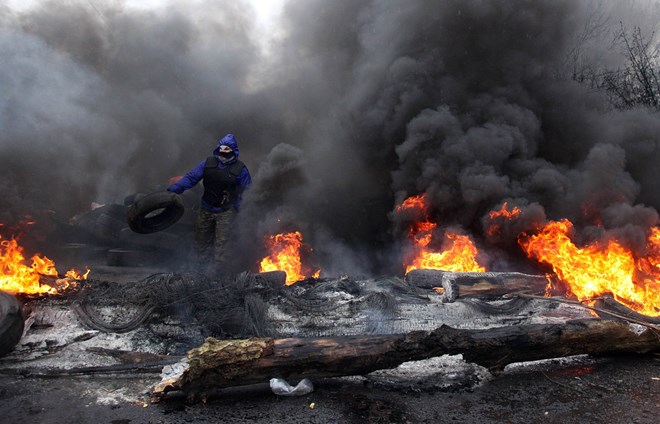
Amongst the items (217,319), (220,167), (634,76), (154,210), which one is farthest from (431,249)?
(634,76)

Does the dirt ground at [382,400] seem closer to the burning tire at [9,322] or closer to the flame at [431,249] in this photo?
the burning tire at [9,322]

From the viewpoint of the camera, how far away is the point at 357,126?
1280 centimetres

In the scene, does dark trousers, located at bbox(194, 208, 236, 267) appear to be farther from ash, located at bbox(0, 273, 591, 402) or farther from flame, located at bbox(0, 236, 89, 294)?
flame, located at bbox(0, 236, 89, 294)

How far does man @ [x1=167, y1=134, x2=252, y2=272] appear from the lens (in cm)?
742

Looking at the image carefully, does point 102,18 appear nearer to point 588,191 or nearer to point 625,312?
point 588,191

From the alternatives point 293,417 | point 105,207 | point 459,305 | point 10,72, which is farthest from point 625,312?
point 10,72

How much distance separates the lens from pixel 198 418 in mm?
3535

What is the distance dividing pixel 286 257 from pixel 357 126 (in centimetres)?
553

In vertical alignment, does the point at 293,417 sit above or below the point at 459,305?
below

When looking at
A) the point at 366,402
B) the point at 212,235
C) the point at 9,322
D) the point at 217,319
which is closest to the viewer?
the point at 366,402

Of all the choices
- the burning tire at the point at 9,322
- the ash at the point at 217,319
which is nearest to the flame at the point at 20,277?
the ash at the point at 217,319

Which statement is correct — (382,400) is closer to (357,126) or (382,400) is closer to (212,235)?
(212,235)

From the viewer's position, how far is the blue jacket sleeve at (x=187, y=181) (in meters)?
7.17

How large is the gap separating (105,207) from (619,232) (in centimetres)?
1183
